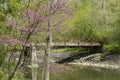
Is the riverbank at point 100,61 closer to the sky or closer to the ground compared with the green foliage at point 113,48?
closer to the ground

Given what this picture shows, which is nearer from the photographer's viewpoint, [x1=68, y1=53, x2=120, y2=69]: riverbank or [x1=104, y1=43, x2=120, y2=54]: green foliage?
[x1=68, y1=53, x2=120, y2=69]: riverbank

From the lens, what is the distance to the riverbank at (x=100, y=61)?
39219 millimetres

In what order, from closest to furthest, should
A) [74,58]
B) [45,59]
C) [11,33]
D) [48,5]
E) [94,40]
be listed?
[48,5] → [11,33] → [45,59] → [74,58] → [94,40]

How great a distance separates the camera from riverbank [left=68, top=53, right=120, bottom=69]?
129 feet

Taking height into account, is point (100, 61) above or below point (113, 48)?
below

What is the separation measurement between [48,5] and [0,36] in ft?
4.38

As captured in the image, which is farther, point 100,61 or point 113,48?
point 113,48

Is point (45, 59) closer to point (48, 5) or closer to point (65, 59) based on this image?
point (48, 5)

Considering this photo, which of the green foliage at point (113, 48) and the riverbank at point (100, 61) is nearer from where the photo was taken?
the riverbank at point (100, 61)

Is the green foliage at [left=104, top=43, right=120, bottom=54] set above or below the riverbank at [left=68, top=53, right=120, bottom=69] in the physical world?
above

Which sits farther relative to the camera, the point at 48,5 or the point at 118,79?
the point at 118,79

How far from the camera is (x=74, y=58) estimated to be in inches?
1861

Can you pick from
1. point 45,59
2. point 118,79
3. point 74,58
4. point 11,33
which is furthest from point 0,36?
point 74,58

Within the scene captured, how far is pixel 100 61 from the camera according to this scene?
42.5 metres
